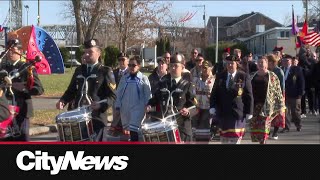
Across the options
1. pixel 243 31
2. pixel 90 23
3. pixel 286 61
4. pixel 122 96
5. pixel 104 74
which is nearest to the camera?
pixel 104 74

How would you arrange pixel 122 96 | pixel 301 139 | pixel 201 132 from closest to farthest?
pixel 122 96 < pixel 201 132 < pixel 301 139

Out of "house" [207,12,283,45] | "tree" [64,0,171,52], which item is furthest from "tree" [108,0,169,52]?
"house" [207,12,283,45]

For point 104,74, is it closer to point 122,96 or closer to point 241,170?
point 122,96

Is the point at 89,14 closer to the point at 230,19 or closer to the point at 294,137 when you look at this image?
the point at 294,137

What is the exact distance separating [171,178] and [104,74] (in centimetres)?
297

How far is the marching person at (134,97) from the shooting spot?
9.30 metres

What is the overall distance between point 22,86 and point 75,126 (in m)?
0.92

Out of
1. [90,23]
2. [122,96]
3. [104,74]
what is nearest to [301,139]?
[122,96]

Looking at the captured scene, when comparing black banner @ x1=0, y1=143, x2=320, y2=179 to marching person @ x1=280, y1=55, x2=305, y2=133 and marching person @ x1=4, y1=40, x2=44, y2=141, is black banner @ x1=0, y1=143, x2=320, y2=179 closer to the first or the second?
marching person @ x1=4, y1=40, x2=44, y2=141

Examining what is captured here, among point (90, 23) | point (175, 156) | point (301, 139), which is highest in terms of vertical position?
point (90, 23)

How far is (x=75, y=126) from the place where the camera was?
290 inches

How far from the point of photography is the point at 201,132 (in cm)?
1120

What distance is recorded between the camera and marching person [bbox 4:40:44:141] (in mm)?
7641

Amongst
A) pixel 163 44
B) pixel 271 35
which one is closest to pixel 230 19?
pixel 271 35
